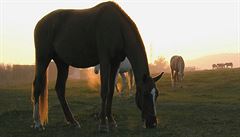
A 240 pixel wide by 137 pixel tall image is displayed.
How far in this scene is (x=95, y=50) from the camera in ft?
28.7

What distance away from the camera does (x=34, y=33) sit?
9.98m

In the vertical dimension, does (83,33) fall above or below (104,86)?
above

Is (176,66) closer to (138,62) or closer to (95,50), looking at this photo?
(95,50)

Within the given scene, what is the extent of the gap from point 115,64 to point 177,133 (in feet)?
7.39

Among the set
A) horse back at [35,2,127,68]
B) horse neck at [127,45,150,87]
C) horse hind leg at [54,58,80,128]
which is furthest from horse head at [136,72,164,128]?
horse hind leg at [54,58,80,128]

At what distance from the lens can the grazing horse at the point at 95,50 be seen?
812 cm

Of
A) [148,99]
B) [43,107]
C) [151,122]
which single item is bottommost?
[151,122]

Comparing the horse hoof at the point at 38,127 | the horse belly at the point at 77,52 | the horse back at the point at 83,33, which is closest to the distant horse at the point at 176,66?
the horse back at the point at 83,33

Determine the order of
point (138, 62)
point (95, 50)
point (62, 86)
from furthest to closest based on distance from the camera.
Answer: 1. point (62, 86)
2. point (95, 50)
3. point (138, 62)

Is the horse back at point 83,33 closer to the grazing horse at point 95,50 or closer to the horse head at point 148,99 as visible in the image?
the grazing horse at point 95,50

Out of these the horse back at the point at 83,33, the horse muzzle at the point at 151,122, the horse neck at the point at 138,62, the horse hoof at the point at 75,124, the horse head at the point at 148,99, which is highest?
the horse back at the point at 83,33

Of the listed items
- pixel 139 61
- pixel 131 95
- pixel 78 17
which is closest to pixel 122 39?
pixel 139 61

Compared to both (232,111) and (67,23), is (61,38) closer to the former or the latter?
(67,23)

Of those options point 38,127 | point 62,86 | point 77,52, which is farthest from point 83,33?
point 38,127
